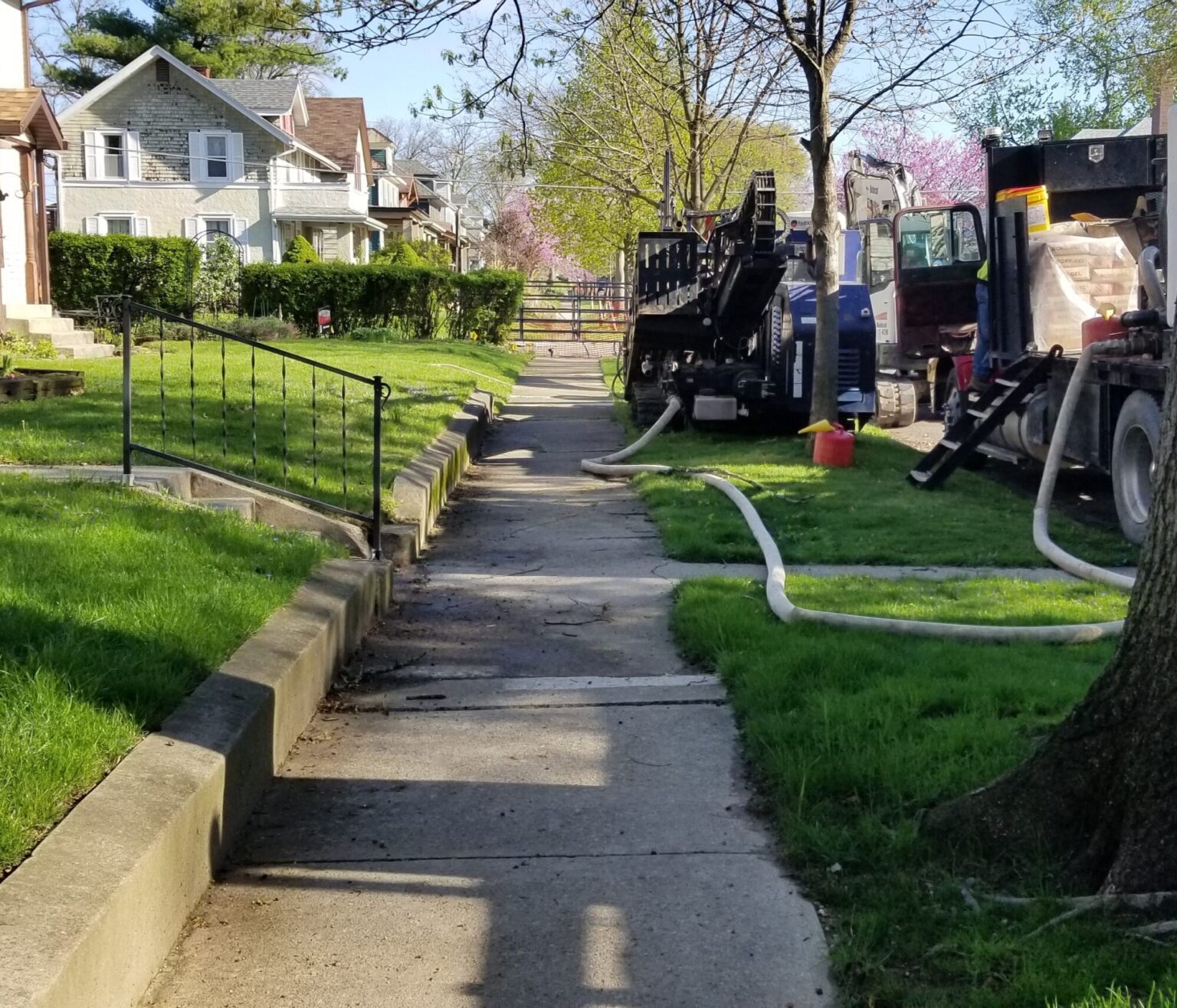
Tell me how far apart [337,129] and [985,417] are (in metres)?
47.1

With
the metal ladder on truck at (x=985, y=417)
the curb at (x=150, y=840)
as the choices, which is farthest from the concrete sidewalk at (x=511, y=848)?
the metal ladder on truck at (x=985, y=417)

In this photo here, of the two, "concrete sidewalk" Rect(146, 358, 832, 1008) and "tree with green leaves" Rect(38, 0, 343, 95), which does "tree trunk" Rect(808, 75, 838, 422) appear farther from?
"tree with green leaves" Rect(38, 0, 343, 95)

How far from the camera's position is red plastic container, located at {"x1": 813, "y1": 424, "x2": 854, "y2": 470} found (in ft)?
41.3

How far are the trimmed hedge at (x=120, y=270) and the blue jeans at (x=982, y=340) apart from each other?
2204cm

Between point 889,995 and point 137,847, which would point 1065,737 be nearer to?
point 889,995

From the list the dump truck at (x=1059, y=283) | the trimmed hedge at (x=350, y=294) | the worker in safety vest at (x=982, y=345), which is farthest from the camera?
the trimmed hedge at (x=350, y=294)

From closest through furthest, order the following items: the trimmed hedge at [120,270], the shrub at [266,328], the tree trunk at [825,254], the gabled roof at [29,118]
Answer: the tree trunk at [825,254]
the gabled roof at [29,118]
the shrub at [266,328]
the trimmed hedge at [120,270]

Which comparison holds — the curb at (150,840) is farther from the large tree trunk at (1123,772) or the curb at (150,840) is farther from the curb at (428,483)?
the curb at (428,483)

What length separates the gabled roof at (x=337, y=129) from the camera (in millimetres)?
53344

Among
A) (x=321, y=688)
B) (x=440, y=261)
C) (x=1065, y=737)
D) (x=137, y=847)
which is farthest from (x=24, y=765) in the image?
(x=440, y=261)

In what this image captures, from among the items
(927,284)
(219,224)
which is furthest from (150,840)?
(219,224)

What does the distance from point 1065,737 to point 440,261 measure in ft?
177

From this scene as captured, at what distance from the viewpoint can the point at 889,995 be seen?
132 inches

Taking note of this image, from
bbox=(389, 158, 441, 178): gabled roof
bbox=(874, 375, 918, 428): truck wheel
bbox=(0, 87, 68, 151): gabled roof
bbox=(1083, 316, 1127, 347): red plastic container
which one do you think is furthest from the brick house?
bbox=(1083, 316, 1127, 347): red plastic container
